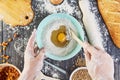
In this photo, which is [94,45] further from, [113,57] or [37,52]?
[37,52]

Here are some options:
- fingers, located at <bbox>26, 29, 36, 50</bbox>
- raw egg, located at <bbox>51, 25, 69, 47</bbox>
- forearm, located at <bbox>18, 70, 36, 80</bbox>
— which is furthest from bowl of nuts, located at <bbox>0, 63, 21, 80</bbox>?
raw egg, located at <bbox>51, 25, 69, 47</bbox>

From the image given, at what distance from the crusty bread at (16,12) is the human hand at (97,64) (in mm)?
351

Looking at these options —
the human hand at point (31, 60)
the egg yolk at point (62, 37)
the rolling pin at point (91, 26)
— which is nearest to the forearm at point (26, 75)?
the human hand at point (31, 60)

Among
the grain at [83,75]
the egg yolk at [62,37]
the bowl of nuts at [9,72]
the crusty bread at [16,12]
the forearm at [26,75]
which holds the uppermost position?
the crusty bread at [16,12]

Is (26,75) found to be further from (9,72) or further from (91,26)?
(91,26)

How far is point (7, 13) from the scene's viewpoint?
4.97 feet

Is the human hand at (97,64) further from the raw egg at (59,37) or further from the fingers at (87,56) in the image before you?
the raw egg at (59,37)

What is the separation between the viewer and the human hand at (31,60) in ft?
4.94

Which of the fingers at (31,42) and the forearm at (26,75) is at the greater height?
the fingers at (31,42)

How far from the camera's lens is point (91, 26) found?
5.13 ft

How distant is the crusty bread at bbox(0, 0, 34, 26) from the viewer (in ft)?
4.97

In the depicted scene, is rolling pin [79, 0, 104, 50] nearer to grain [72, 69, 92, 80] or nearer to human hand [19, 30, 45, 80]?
grain [72, 69, 92, 80]

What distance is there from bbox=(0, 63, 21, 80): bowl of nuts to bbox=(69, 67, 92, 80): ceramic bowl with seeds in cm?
30

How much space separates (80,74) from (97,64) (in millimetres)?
109
